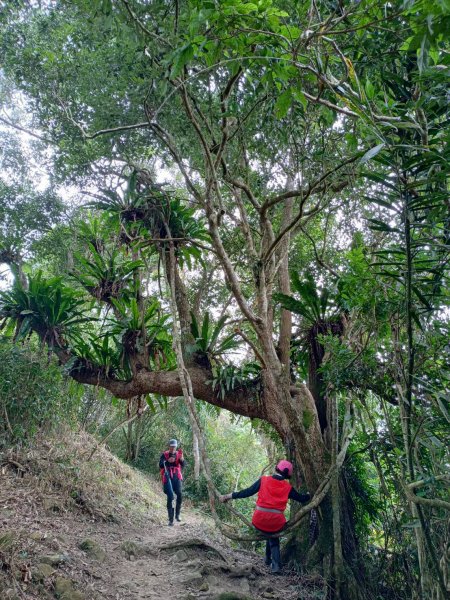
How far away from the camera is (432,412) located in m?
3.06

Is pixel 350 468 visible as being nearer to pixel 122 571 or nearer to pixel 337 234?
pixel 122 571

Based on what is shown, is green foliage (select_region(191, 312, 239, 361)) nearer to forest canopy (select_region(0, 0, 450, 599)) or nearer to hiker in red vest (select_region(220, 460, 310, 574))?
forest canopy (select_region(0, 0, 450, 599))

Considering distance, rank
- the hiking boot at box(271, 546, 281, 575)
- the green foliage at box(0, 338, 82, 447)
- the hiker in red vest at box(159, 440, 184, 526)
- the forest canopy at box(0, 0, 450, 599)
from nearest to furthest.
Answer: the forest canopy at box(0, 0, 450, 599), the hiking boot at box(271, 546, 281, 575), the green foliage at box(0, 338, 82, 447), the hiker in red vest at box(159, 440, 184, 526)

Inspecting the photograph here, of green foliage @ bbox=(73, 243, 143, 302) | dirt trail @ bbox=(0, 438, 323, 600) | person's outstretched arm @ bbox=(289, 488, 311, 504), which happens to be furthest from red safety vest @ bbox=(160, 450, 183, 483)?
person's outstretched arm @ bbox=(289, 488, 311, 504)

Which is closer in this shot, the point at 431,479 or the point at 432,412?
the point at 431,479

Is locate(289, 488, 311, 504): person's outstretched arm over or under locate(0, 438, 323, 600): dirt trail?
over

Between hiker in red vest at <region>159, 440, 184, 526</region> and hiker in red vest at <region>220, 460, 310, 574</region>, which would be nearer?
hiker in red vest at <region>220, 460, 310, 574</region>

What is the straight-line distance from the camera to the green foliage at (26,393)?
5355 mm

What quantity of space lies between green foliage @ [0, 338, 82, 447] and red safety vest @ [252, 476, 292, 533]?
2793 mm

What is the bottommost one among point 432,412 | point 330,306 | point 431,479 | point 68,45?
point 431,479

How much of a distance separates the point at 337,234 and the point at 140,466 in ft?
25.8

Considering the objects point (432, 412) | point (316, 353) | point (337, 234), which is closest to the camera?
point (432, 412)

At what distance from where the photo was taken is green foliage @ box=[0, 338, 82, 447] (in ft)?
17.6

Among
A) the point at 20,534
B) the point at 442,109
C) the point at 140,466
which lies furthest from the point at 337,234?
the point at 140,466
